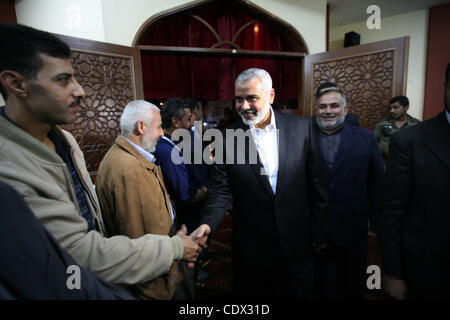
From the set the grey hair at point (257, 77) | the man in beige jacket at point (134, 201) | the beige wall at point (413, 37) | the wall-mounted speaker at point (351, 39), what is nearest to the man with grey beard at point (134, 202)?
the man in beige jacket at point (134, 201)

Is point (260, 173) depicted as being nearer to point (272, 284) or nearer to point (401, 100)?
point (272, 284)

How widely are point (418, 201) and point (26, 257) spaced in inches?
62.8

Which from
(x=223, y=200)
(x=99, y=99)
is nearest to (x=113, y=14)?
(x=99, y=99)

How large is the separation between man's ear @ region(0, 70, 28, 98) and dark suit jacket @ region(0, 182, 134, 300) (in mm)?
504

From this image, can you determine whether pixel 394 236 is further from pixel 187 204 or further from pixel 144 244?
pixel 187 204

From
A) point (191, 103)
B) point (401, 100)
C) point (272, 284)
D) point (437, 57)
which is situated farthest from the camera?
point (437, 57)

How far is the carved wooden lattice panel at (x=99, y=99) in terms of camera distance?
2.66 m

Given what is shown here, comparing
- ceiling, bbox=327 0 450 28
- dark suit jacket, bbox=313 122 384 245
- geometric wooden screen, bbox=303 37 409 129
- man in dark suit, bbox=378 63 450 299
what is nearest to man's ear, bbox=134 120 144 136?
dark suit jacket, bbox=313 122 384 245

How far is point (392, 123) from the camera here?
3.37 metres

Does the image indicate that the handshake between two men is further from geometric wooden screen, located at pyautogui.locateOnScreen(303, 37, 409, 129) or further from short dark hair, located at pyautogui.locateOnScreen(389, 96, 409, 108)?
short dark hair, located at pyautogui.locateOnScreen(389, 96, 409, 108)

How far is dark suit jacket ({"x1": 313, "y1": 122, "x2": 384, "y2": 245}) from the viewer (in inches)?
67.6

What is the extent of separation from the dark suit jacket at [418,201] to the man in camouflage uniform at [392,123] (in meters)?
2.53

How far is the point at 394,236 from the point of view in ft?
3.97

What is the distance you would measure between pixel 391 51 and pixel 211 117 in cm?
606
